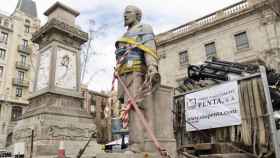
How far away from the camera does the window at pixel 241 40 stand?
19656 mm

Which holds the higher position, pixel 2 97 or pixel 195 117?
pixel 2 97

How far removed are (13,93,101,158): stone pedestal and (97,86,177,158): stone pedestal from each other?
4096 millimetres

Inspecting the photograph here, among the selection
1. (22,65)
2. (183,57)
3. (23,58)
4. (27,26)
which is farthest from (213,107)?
(27,26)

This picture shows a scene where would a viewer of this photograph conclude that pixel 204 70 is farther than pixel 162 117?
Yes

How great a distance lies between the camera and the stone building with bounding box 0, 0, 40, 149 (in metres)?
35.5

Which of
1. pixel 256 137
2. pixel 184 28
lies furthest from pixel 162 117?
pixel 184 28

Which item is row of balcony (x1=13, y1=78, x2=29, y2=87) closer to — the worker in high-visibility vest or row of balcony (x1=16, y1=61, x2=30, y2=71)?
row of balcony (x1=16, y1=61, x2=30, y2=71)

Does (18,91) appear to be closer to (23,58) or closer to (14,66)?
(14,66)

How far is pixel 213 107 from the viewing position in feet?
28.0

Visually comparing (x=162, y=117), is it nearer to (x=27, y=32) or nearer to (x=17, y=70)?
(x=17, y=70)

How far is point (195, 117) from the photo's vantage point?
911 cm

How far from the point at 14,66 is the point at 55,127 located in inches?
1420

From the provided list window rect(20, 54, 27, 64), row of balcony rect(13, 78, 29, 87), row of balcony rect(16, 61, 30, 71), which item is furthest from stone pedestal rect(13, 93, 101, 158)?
window rect(20, 54, 27, 64)

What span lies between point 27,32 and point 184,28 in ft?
99.9
